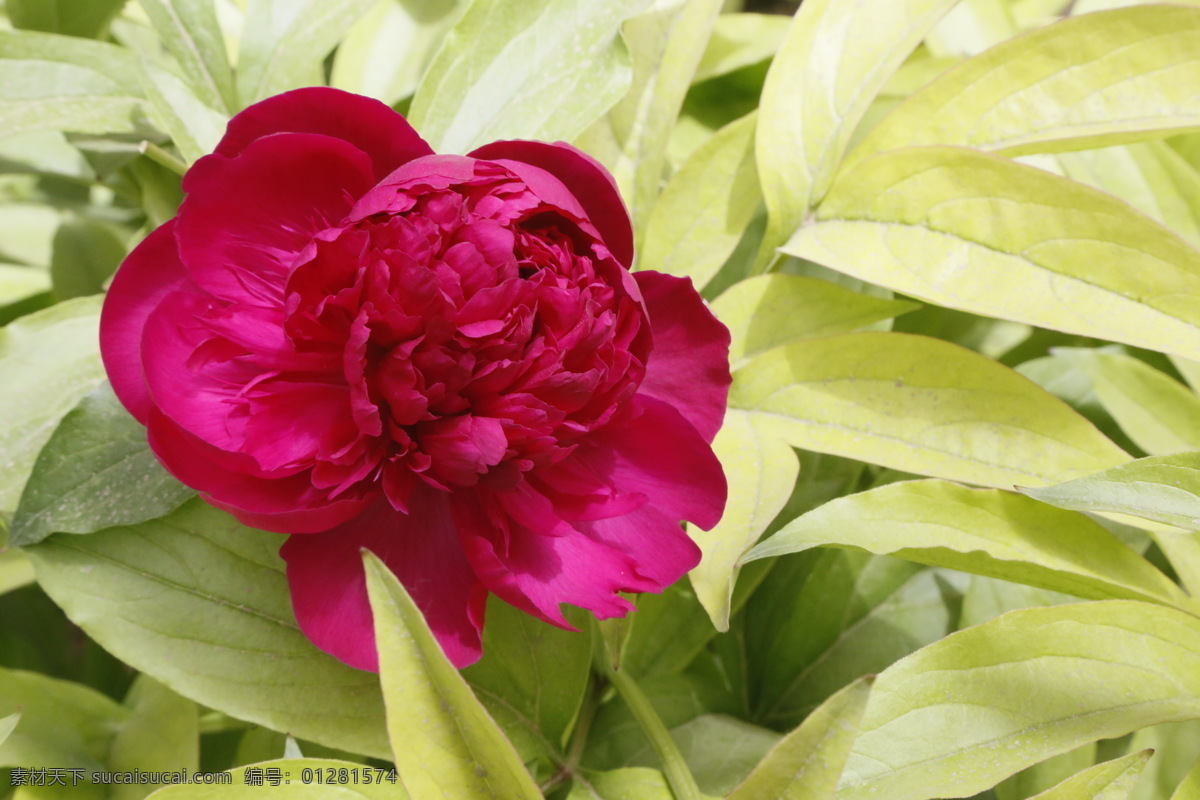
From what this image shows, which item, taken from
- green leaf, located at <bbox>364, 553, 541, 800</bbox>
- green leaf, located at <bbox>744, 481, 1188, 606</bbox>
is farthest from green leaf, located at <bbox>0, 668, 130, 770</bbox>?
green leaf, located at <bbox>744, 481, 1188, 606</bbox>

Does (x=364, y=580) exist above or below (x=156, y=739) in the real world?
above

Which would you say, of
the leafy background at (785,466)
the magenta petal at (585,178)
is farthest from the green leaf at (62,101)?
the magenta petal at (585,178)

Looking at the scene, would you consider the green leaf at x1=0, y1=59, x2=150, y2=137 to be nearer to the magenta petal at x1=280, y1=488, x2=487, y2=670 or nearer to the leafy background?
the leafy background

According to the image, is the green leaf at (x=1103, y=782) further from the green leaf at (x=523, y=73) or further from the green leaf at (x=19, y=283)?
the green leaf at (x=19, y=283)

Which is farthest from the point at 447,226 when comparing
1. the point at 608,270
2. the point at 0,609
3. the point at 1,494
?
the point at 0,609

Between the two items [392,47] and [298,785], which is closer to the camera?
[298,785]

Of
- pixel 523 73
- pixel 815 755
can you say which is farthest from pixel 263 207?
pixel 815 755

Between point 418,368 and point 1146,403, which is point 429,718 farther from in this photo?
point 1146,403
